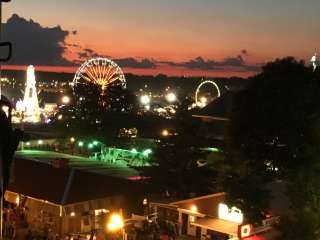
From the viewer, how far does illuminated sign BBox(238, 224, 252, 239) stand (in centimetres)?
952

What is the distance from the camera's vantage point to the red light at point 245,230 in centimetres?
954

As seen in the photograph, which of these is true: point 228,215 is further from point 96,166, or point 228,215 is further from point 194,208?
point 96,166

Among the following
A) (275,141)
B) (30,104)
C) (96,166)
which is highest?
(275,141)

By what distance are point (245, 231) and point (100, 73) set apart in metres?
31.0

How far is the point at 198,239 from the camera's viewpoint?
12.6 m

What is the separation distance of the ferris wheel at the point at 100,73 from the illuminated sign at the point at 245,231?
28723 mm

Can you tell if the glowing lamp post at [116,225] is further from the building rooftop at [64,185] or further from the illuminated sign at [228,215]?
the illuminated sign at [228,215]

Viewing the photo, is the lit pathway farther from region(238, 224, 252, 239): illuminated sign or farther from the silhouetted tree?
the silhouetted tree

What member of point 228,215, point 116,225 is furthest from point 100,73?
point 228,215

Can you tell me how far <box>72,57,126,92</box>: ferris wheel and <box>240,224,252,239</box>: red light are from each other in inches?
1131

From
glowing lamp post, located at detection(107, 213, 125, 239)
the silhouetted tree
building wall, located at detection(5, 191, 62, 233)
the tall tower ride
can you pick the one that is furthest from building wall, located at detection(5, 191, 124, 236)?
the tall tower ride

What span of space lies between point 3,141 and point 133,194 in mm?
12264

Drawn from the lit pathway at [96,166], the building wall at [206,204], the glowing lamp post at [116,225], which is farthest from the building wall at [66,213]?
the building wall at [206,204]

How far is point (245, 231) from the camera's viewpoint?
9641 millimetres
